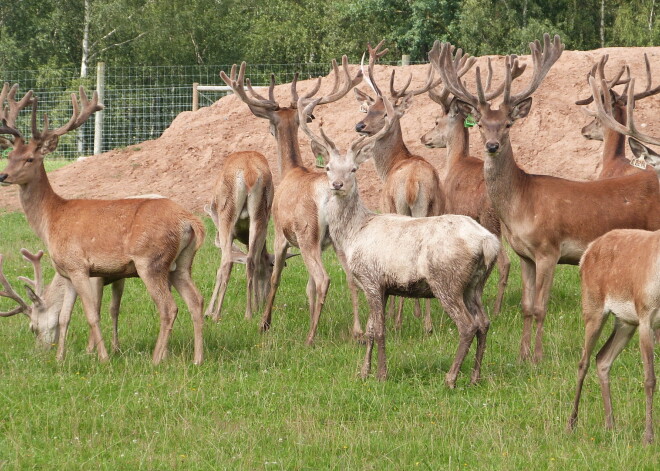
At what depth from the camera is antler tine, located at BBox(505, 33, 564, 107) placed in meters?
9.73

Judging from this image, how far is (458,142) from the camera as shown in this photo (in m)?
12.1

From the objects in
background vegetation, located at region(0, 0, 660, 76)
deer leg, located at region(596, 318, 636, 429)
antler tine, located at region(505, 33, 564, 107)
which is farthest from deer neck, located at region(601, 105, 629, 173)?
background vegetation, located at region(0, 0, 660, 76)

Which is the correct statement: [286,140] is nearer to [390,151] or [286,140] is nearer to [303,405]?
[390,151]

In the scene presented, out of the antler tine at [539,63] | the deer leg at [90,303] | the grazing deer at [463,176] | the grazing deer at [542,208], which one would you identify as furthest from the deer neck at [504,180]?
the deer leg at [90,303]

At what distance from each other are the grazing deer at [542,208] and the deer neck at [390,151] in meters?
2.30

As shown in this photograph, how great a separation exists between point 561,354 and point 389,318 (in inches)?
83.6

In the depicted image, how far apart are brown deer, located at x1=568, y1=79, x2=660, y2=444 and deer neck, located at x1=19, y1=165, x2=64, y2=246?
4621mm

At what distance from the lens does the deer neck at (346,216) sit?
345 inches

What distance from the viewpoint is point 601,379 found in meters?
6.99

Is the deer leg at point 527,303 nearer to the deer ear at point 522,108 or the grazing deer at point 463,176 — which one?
the grazing deer at point 463,176

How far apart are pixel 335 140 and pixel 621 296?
13.4 meters

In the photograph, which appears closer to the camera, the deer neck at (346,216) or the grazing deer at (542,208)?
the deer neck at (346,216)

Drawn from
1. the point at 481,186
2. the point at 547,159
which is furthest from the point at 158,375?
the point at 547,159

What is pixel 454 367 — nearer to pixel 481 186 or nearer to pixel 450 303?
pixel 450 303
